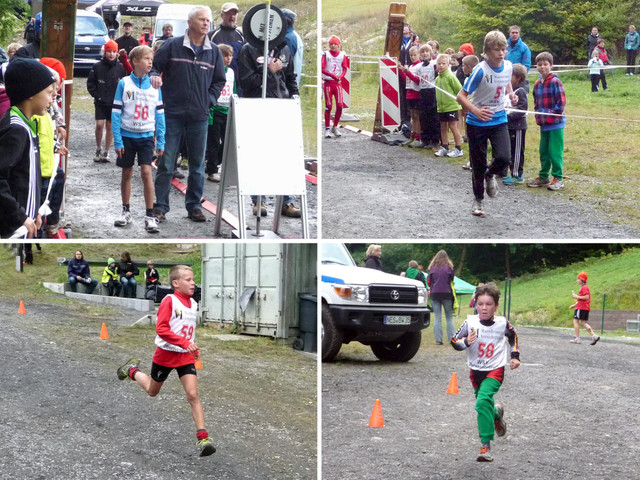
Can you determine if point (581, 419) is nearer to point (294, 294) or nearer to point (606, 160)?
point (294, 294)

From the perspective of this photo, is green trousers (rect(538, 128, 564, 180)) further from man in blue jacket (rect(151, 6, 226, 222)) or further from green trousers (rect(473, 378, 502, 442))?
green trousers (rect(473, 378, 502, 442))

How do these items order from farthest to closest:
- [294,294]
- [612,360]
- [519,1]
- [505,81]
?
[519,1] → [612,360] → [294,294] → [505,81]

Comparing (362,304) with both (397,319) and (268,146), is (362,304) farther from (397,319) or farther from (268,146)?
(268,146)

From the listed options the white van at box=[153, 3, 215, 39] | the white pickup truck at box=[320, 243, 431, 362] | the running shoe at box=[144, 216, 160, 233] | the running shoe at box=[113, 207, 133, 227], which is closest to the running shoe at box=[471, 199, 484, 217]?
the white pickup truck at box=[320, 243, 431, 362]

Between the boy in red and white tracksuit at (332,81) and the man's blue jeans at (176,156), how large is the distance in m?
5.31

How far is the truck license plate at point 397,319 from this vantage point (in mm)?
8656

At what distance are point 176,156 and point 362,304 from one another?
217cm

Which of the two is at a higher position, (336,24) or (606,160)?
(336,24)

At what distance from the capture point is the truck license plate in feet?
28.4

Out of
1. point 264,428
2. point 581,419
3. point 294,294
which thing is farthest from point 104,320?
point 581,419

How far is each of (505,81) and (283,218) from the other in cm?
253

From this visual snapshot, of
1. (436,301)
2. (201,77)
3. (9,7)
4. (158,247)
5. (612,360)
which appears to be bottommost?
(612,360)

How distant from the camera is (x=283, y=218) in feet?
30.1

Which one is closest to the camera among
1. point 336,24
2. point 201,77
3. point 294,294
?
point 201,77
